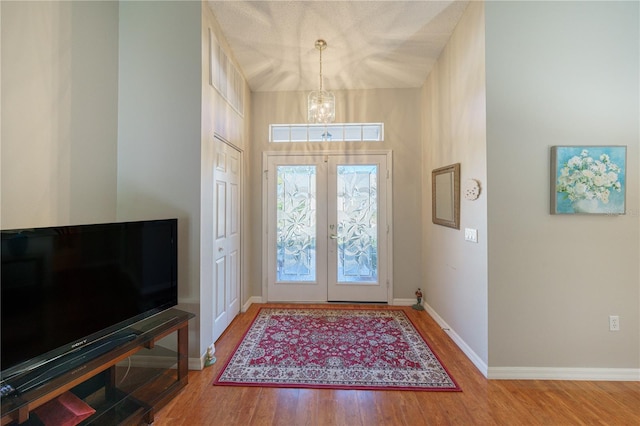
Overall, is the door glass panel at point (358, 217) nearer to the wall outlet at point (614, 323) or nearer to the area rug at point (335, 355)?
the area rug at point (335, 355)

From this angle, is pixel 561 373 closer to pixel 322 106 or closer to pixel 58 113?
pixel 322 106

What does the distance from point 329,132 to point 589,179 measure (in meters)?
2.69

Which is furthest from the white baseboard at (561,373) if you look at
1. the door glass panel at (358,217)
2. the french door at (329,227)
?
the door glass panel at (358,217)

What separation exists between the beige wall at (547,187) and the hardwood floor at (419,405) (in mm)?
185

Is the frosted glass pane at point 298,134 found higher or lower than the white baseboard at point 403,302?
higher

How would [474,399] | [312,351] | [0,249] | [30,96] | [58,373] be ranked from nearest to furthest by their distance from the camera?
[0,249], [58,373], [30,96], [474,399], [312,351]

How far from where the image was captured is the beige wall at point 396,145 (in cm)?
362

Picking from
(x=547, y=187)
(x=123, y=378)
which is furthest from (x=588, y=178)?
(x=123, y=378)

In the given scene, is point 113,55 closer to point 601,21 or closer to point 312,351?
point 312,351

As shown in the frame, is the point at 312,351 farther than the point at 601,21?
Yes

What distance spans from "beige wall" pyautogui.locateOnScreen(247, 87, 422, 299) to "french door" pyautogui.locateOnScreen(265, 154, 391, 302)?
16 centimetres

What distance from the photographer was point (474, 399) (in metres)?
1.86

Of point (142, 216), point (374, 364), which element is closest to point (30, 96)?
point (142, 216)

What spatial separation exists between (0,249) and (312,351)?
2.17 meters
